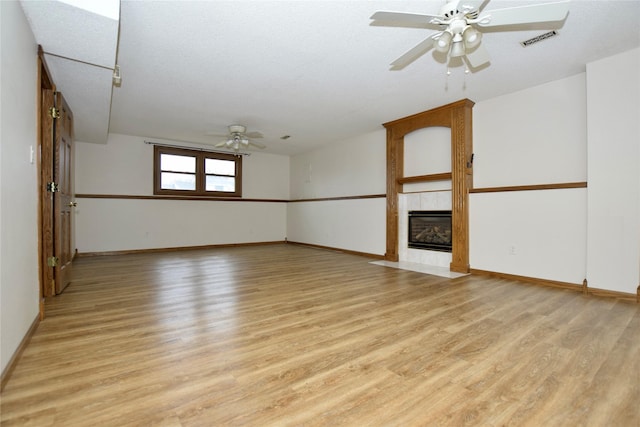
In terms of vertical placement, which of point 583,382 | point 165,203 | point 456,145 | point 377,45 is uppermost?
point 377,45

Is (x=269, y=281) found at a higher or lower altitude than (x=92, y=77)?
lower

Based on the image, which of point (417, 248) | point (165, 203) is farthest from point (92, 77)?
point (417, 248)

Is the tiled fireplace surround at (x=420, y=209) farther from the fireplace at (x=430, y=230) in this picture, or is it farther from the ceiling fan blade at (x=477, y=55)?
the ceiling fan blade at (x=477, y=55)

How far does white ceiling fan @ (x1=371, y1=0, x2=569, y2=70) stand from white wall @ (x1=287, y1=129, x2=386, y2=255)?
3.67 m

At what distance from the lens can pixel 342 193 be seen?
6961 mm

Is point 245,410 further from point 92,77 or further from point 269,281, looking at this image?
point 92,77

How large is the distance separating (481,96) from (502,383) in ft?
13.0

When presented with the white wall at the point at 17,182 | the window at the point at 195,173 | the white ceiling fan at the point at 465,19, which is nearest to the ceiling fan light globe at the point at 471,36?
the white ceiling fan at the point at 465,19

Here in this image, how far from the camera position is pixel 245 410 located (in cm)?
134

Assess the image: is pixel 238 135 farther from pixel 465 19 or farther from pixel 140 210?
pixel 465 19

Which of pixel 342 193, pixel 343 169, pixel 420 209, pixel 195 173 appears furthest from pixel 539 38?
pixel 195 173

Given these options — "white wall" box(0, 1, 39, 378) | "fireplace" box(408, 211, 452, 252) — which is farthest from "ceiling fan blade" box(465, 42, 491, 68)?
"white wall" box(0, 1, 39, 378)

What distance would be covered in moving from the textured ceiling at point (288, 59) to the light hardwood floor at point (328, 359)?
7.50 feet

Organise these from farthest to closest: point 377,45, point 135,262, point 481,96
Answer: point 135,262, point 481,96, point 377,45
